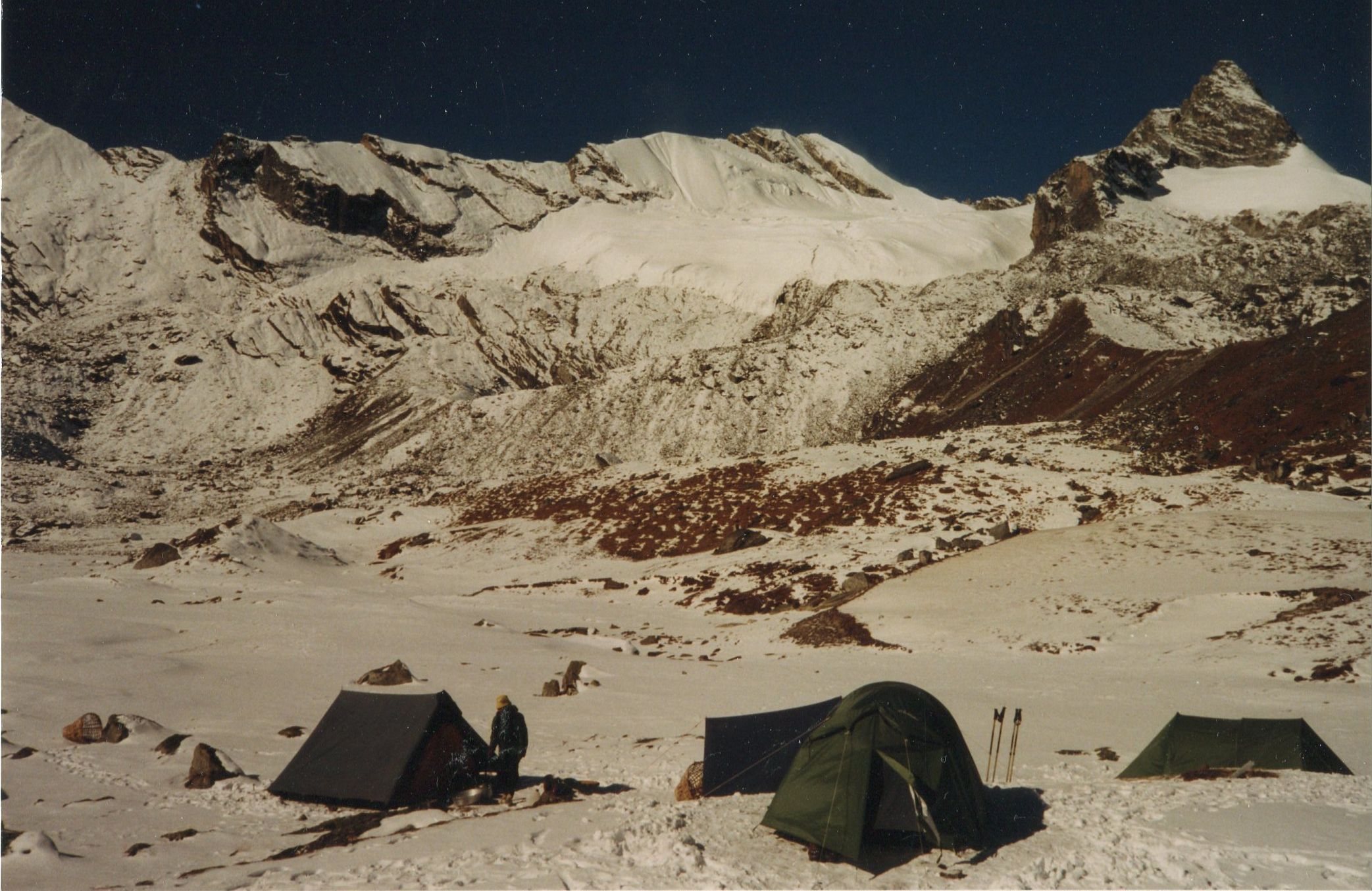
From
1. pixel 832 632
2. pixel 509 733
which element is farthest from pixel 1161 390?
pixel 509 733

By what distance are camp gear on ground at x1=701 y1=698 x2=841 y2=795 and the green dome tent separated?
4.21 feet

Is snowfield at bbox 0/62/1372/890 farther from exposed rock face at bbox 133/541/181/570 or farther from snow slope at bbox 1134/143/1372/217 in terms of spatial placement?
snow slope at bbox 1134/143/1372/217

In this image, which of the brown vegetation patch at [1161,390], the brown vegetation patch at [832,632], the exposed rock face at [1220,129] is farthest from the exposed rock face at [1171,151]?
the brown vegetation patch at [832,632]

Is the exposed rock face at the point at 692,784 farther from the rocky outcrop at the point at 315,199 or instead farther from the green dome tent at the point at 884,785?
the rocky outcrop at the point at 315,199

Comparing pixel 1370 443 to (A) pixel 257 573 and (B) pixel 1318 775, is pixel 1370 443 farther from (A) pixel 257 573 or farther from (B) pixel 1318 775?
(A) pixel 257 573

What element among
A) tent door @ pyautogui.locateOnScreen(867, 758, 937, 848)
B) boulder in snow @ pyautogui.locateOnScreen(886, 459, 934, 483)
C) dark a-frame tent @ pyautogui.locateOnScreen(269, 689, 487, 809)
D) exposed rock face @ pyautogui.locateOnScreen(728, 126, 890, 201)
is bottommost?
dark a-frame tent @ pyautogui.locateOnScreen(269, 689, 487, 809)

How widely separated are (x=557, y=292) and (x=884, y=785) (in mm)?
93684

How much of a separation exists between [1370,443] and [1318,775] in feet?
90.5

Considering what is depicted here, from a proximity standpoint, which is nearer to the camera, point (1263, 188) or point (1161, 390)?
point (1161, 390)

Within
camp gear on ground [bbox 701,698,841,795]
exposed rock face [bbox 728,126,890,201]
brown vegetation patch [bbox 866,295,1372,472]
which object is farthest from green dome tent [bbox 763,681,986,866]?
exposed rock face [bbox 728,126,890,201]

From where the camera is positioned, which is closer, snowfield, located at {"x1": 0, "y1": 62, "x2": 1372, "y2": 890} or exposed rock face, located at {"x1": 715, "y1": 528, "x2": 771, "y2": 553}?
snowfield, located at {"x1": 0, "y1": 62, "x2": 1372, "y2": 890}

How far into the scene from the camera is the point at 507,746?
1129cm

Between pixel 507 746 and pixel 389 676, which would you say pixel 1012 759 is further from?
pixel 389 676

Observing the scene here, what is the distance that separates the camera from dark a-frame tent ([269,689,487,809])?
1109 centimetres
